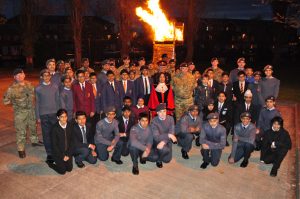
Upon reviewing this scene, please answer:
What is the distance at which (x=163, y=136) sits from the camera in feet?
22.1

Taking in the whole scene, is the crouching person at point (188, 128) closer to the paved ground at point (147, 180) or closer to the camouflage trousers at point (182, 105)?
the paved ground at point (147, 180)

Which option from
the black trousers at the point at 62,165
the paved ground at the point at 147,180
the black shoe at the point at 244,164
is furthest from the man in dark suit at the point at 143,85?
the black shoe at the point at 244,164

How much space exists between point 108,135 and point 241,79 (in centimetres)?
389

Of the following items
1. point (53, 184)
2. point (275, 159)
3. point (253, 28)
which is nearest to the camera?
point (53, 184)

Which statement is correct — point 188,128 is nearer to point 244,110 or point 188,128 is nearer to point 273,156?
point 244,110

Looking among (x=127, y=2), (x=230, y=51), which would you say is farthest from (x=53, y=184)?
(x=230, y=51)

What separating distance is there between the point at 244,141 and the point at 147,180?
2296mm

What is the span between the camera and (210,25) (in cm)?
4972

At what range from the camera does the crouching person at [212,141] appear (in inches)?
256

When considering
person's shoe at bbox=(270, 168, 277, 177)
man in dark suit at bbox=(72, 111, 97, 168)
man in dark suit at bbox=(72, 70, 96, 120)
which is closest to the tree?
man in dark suit at bbox=(72, 70, 96, 120)

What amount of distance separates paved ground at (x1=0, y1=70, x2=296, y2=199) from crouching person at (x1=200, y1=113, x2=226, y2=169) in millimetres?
200

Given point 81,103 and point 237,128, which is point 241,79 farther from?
point 81,103

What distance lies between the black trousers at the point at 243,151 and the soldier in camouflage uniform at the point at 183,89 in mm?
2119

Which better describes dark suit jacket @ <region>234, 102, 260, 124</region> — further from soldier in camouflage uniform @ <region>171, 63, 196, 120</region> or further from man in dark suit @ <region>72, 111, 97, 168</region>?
man in dark suit @ <region>72, 111, 97, 168</region>
